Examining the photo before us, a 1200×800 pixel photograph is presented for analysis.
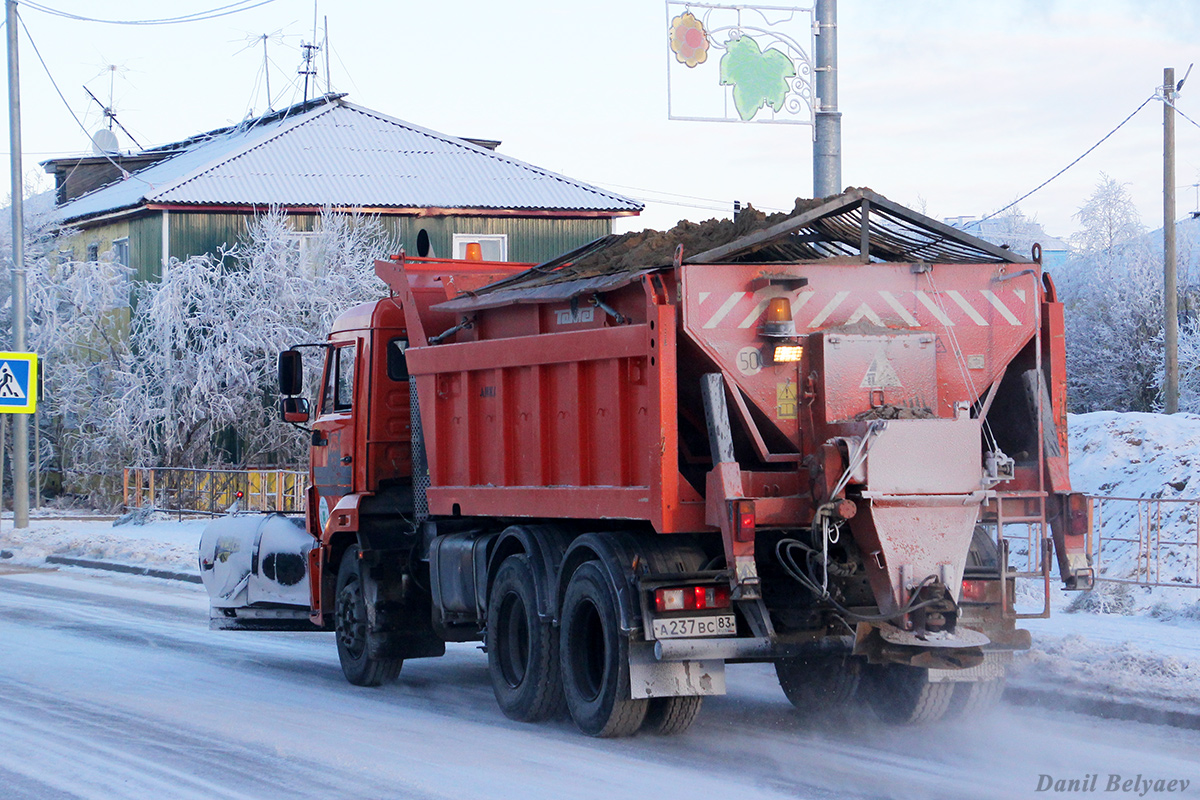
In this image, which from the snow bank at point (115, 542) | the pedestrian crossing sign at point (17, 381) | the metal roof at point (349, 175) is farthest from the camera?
the metal roof at point (349, 175)

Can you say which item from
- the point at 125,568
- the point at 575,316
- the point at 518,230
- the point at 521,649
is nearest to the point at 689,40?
the point at 575,316

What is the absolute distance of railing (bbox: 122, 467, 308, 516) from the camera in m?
27.6

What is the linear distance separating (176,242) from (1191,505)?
1073 inches

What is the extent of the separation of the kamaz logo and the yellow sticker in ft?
4.39

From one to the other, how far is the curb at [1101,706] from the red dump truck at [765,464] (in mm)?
714

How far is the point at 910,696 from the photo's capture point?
8977 millimetres

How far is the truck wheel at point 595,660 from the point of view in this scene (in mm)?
8398

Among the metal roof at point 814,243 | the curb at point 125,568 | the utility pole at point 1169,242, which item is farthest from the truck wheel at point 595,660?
the utility pole at point 1169,242

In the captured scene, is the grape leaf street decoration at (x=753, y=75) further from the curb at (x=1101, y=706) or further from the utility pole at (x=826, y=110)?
the curb at (x=1101, y=706)

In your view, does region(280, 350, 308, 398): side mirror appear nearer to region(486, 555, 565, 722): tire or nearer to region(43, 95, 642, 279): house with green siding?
region(486, 555, 565, 722): tire

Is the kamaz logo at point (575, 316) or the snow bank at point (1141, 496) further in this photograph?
the snow bank at point (1141, 496)

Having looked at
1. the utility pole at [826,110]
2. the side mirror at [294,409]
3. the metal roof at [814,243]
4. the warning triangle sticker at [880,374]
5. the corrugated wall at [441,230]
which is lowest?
the side mirror at [294,409]

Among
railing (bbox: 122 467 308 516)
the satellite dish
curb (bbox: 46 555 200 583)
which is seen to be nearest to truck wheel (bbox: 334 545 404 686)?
curb (bbox: 46 555 200 583)

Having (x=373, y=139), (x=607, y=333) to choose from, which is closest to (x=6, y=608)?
(x=607, y=333)
